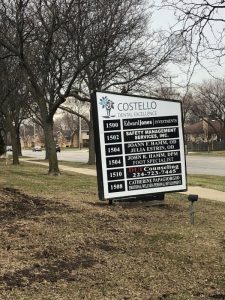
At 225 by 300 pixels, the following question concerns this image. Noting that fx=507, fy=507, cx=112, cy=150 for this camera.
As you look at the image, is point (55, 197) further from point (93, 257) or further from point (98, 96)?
point (93, 257)

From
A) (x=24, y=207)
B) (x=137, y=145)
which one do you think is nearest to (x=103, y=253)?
(x=24, y=207)

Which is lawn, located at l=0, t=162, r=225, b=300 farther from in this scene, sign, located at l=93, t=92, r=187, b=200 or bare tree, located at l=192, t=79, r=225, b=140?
bare tree, located at l=192, t=79, r=225, b=140

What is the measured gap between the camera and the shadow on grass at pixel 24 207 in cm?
759

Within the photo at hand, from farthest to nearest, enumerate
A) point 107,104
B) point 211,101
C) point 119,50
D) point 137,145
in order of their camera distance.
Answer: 1. point 211,101
2. point 119,50
3. point 137,145
4. point 107,104

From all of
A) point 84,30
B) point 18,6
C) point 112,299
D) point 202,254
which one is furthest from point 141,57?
point 112,299

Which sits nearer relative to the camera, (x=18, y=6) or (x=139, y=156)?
(x=139, y=156)

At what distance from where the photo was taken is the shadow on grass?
7.59 meters

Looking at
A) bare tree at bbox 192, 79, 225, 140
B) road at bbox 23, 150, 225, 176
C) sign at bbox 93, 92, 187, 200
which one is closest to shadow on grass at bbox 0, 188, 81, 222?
sign at bbox 93, 92, 187, 200

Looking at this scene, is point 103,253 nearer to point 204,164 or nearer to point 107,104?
point 107,104

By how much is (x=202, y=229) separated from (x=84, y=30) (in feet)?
37.3

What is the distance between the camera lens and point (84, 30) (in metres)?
17.8

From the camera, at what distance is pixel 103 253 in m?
Answer: 6.18

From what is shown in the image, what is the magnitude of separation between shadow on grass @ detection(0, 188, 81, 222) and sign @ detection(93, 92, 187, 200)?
3.53ft

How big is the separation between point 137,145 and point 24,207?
264 centimetres
